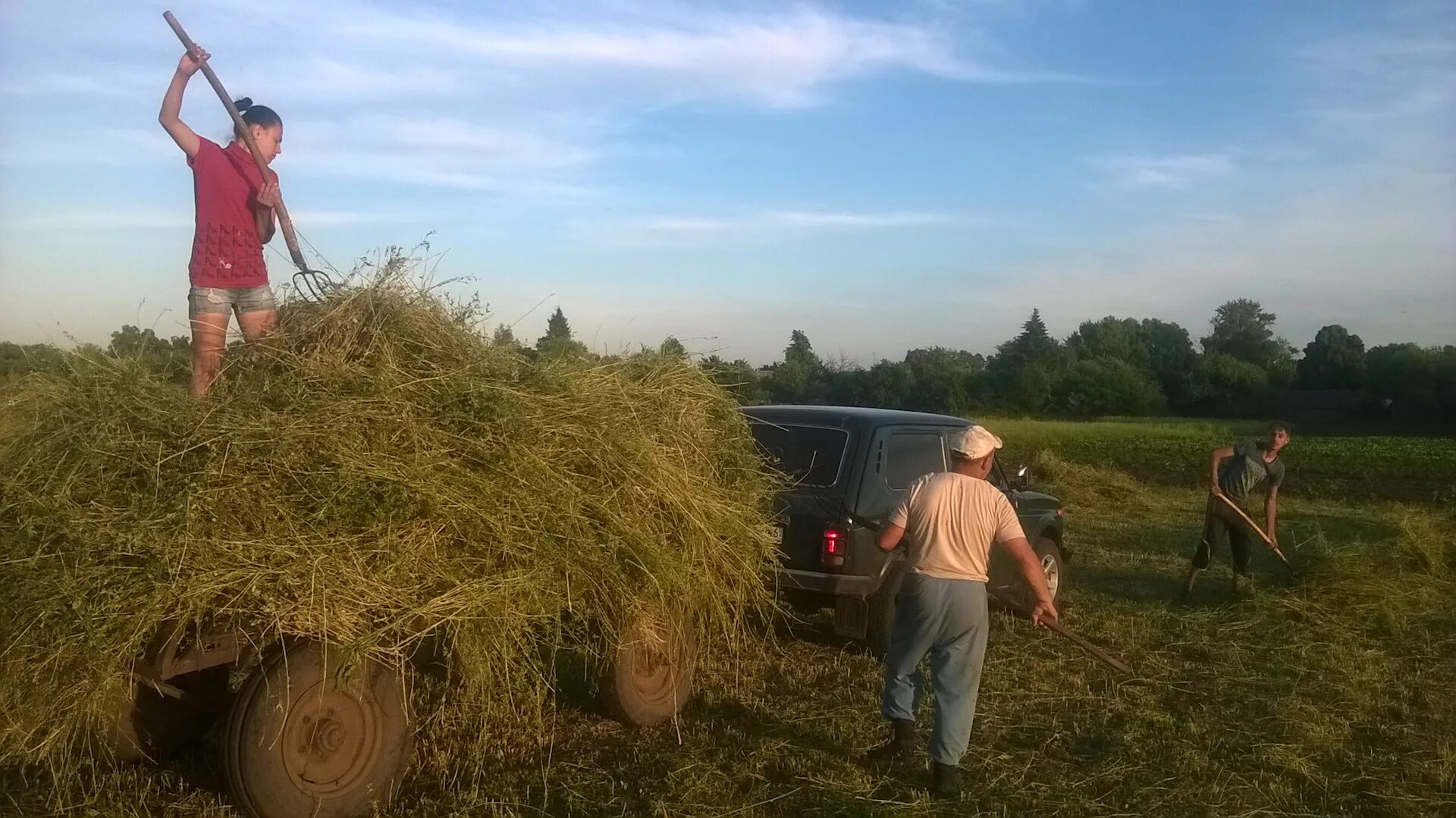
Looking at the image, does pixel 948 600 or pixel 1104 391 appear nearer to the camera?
pixel 948 600

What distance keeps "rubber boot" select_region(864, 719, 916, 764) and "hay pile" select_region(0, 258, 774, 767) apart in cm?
121

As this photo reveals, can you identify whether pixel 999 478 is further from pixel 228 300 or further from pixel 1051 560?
pixel 228 300

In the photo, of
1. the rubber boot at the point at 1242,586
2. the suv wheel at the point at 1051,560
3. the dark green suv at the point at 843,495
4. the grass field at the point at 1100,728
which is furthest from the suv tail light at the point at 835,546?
the rubber boot at the point at 1242,586

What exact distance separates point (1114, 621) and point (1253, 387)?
43.1 m

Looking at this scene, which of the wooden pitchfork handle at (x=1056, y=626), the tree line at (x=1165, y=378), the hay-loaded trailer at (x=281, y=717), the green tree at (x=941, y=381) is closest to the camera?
the hay-loaded trailer at (x=281, y=717)

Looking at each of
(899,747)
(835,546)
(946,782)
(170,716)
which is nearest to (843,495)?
(835,546)

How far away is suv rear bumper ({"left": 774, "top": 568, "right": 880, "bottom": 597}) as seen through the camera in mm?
6293

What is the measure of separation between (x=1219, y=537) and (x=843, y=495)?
519cm

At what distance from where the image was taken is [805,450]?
22.7 ft

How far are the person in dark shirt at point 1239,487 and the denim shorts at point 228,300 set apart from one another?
326 inches

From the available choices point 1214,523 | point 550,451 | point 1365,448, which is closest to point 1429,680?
point 1214,523

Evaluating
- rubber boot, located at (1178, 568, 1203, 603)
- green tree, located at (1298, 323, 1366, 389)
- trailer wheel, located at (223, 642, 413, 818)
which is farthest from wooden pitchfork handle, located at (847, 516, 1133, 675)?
green tree, located at (1298, 323, 1366, 389)

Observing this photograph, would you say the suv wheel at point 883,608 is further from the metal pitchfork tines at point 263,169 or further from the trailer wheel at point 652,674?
the metal pitchfork tines at point 263,169

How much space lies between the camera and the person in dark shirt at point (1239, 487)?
9531 millimetres
